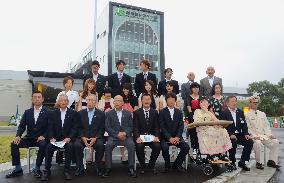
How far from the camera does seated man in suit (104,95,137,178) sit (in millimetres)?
7405

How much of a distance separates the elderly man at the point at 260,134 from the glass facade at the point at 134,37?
35283mm

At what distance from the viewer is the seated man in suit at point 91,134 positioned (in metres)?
7.21

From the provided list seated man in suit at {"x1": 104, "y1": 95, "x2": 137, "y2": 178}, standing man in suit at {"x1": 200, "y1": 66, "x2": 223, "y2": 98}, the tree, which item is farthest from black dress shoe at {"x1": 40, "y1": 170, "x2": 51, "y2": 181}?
the tree

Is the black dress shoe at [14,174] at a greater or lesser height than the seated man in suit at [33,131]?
lesser

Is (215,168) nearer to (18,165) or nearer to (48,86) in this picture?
(18,165)

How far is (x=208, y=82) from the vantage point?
981 cm

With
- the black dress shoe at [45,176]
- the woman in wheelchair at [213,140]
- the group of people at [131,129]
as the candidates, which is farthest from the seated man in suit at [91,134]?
the woman in wheelchair at [213,140]

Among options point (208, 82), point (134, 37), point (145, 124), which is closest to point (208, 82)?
point (208, 82)

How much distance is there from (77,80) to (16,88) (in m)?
9.86

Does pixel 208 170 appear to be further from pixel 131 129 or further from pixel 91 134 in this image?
pixel 91 134

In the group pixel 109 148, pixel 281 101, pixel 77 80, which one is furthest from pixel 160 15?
pixel 109 148

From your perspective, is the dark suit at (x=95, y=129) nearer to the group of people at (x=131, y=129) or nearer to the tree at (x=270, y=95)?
the group of people at (x=131, y=129)

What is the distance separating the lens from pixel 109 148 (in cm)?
736

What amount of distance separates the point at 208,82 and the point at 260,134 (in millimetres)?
2089
